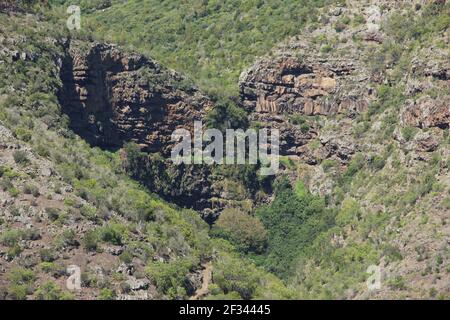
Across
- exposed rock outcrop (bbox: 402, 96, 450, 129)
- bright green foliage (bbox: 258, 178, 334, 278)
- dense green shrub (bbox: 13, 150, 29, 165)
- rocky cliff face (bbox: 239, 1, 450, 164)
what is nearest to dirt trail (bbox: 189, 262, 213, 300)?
dense green shrub (bbox: 13, 150, 29, 165)

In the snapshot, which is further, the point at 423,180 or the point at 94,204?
the point at 423,180

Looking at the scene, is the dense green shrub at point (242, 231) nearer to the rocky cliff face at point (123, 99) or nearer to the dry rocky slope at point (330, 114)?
the dry rocky slope at point (330, 114)

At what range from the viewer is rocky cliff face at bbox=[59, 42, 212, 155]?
135m

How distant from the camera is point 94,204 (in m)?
111

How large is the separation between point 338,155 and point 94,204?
33449 millimetres

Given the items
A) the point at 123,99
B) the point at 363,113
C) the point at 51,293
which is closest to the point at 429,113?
the point at 363,113

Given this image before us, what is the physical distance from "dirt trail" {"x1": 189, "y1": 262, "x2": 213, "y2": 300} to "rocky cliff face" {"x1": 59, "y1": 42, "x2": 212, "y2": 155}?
89.7 ft

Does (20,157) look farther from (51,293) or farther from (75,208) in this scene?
(51,293)

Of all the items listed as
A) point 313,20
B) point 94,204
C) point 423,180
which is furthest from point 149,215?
point 313,20

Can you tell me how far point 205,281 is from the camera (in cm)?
10775

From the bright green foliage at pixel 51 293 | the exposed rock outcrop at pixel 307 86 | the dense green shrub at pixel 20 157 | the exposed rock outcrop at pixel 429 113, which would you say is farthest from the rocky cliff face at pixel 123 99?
the bright green foliage at pixel 51 293

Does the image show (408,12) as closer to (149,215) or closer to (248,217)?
(248,217)

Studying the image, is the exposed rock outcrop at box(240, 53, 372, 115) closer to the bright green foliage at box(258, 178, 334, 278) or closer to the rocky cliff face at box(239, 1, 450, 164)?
the rocky cliff face at box(239, 1, 450, 164)

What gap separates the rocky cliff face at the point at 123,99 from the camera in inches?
5330
